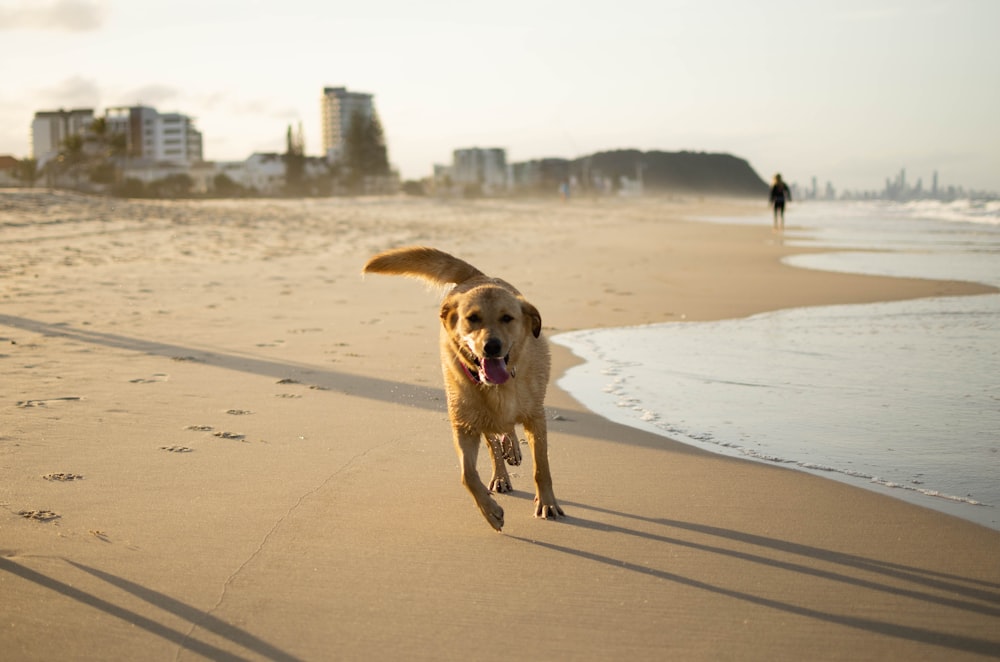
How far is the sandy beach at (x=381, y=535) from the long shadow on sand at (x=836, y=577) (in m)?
0.01

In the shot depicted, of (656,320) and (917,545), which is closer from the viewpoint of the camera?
(917,545)

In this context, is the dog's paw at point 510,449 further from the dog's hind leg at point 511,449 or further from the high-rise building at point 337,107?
the high-rise building at point 337,107

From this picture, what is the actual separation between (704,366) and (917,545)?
12.4ft

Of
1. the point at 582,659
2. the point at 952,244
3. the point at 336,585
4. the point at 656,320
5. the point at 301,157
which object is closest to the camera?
the point at 582,659

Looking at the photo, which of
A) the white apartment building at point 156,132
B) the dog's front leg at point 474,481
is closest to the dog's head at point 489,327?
the dog's front leg at point 474,481

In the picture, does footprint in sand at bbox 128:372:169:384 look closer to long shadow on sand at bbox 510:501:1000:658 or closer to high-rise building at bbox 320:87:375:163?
long shadow on sand at bbox 510:501:1000:658

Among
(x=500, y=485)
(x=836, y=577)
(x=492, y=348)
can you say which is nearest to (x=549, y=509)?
(x=500, y=485)

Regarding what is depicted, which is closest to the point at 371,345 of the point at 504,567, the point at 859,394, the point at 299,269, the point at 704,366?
the point at 704,366

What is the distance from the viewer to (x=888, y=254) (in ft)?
63.8

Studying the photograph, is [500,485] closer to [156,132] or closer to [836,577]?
[836,577]

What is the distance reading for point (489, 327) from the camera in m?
4.19

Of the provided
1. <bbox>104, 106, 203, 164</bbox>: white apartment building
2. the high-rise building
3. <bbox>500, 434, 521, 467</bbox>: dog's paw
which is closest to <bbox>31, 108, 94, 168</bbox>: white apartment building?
<bbox>104, 106, 203, 164</bbox>: white apartment building

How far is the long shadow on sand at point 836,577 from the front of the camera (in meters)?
2.95

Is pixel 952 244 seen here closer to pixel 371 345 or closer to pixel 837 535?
pixel 371 345
